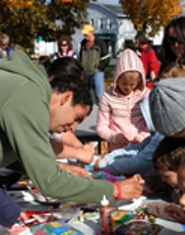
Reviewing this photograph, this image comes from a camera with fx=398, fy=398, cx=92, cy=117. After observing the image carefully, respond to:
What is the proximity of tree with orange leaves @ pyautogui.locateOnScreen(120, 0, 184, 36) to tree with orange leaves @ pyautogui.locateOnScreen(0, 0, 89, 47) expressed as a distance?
7.92m

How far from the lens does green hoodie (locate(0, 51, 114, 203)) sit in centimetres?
146

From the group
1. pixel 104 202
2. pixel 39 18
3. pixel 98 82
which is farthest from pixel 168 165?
pixel 39 18

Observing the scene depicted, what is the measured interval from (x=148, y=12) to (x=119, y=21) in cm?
1910

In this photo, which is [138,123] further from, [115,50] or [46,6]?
[115,50]

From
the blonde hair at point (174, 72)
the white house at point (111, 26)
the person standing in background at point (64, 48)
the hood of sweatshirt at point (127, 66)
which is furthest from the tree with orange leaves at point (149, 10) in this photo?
the blonde hair at point (174, 72)

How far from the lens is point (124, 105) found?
10.2 feet

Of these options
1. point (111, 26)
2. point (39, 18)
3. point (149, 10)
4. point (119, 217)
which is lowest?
point (119, 217)

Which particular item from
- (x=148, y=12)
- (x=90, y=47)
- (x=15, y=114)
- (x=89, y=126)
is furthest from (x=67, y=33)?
(x=15, y=114)

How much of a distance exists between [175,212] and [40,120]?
0.93 m

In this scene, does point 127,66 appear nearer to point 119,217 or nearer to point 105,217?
point 119,217

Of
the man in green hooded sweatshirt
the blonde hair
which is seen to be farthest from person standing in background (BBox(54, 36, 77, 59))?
the man in green hooded sweatshirt

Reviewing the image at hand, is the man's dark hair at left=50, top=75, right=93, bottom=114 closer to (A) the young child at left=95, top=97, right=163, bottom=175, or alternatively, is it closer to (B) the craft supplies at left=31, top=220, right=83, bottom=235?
(B) the craft supplies at left=31, top=220, right=83, bottom=235

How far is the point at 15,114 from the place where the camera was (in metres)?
1.45

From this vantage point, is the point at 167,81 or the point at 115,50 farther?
the point at 115,50
